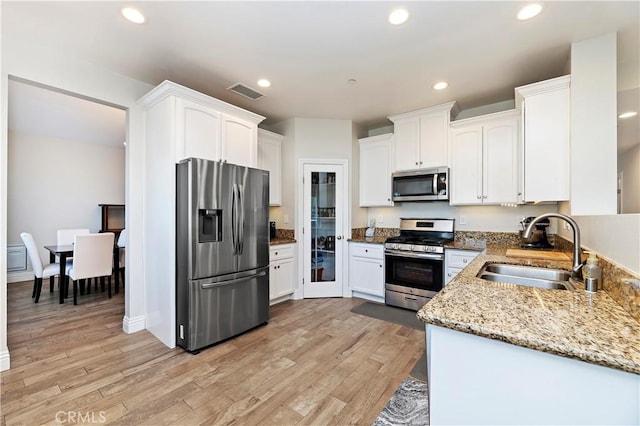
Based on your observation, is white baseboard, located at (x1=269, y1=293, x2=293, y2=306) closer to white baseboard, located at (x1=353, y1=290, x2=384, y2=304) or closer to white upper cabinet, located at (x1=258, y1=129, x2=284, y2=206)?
white baseboard, located at (x1=353, y1=290, x2=384, y2=304)

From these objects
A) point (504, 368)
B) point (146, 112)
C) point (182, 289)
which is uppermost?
point (146, 112)

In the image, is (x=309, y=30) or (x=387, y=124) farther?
(x=387, y=124)

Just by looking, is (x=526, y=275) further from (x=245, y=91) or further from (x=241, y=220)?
(x=245, y=91)

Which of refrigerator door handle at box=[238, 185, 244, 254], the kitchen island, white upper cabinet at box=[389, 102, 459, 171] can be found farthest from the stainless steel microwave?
the kitchen island

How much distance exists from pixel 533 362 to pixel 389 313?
2722mm

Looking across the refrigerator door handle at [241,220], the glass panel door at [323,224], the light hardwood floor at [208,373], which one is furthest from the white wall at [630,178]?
the refrigerator door handle at [241,220]

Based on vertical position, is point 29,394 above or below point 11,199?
below

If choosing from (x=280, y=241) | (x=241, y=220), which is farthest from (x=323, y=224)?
(x=241, y=220)

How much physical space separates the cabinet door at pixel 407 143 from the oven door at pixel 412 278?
1.20m

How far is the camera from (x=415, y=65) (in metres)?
2.58

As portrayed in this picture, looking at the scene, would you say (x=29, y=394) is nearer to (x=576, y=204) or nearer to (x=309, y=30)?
(x=309, y=30)

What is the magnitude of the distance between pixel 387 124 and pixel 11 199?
21.5 ft

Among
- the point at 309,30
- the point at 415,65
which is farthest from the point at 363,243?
the point at 309,30

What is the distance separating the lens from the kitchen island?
0.74m
